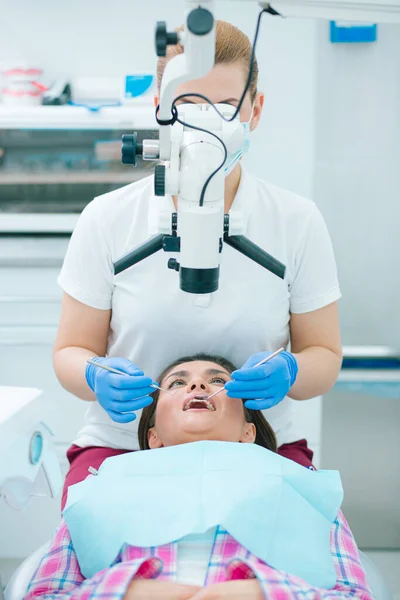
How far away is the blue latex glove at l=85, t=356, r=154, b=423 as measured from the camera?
4.35 ft

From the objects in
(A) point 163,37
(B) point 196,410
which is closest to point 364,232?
(B) point 196,410

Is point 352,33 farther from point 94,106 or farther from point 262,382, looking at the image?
point 262,382

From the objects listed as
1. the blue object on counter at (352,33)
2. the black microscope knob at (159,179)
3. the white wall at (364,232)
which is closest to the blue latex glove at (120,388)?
the black microscope knob at (159,179)

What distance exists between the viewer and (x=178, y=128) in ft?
3.28

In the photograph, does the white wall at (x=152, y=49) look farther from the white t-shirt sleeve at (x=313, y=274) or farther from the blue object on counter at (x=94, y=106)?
the white t-shirt sleeve at (x=313, y=274)

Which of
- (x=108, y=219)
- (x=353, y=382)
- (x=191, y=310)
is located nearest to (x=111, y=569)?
(x=191, y=310)

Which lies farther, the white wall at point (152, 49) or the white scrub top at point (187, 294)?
the white wall at point (152, 49)

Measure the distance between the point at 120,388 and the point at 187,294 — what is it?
28 centimetres

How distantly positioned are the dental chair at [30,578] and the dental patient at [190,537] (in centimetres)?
4

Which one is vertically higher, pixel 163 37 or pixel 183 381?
pixel 163 37

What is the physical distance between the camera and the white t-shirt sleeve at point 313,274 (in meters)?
1.53

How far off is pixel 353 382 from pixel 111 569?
1.38m

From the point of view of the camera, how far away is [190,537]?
127cm

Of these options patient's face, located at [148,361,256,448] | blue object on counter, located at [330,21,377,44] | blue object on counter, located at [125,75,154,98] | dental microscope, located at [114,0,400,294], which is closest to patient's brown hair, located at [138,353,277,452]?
patient's face, located at [148,361,256,448]
